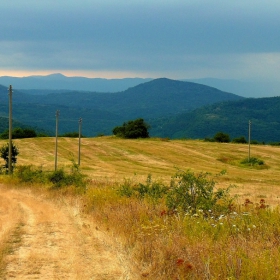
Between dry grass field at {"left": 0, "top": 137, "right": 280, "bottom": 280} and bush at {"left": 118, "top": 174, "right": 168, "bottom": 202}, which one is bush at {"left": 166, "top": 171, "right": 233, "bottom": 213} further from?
bush at {"left": 118, "top": 174, "right": 168, "bottom": 202}

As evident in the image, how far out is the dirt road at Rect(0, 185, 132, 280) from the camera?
24.9 ft

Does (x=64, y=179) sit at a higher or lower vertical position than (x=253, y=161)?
higher

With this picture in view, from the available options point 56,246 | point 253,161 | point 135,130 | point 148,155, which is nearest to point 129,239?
point 56,246

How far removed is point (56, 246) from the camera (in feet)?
30.6

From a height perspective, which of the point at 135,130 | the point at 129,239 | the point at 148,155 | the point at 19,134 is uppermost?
the point at 129,239

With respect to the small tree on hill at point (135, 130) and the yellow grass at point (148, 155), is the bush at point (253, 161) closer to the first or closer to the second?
the yellow grass at point (148, 155)

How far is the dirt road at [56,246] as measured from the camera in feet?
24.9

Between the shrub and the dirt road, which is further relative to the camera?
the shrub

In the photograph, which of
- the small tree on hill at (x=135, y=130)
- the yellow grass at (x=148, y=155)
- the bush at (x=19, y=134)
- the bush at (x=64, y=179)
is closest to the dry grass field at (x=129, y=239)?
the bush at (x=64, y=179)

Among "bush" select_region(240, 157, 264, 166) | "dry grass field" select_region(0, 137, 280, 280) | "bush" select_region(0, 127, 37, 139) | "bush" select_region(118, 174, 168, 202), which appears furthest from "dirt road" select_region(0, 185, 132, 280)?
"bush" select_region(0, 127, 37, 139)

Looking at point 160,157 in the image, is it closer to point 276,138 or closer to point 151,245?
point 151,245

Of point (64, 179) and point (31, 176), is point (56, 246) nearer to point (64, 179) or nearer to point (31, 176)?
point (64, 179)

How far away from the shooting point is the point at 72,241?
9.75 m

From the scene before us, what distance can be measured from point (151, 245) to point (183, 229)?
1.10 meters
